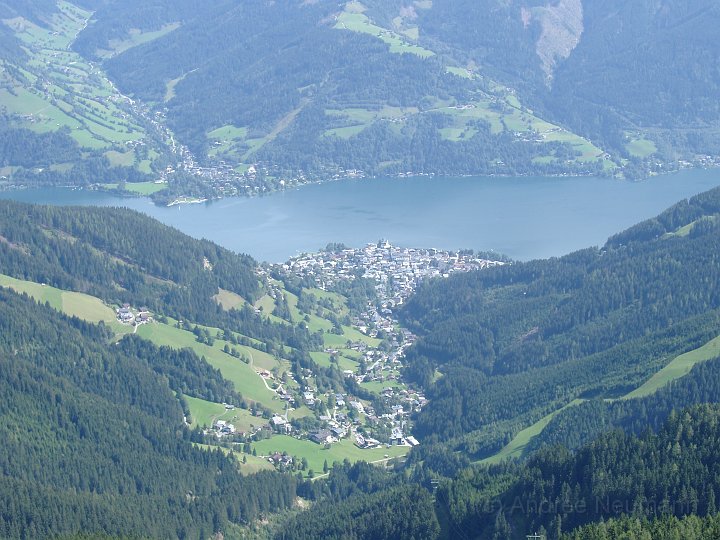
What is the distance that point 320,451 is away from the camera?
4609 inches

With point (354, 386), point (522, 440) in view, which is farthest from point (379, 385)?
point (522, 440)

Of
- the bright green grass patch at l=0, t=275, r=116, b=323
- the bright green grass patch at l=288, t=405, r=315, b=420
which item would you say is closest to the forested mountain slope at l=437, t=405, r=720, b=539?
the bright green grass patch at l=288, t=405, r=315, b=420

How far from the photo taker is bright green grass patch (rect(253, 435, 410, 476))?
115375 millimetres

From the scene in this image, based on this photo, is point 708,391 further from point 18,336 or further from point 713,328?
point 18,336

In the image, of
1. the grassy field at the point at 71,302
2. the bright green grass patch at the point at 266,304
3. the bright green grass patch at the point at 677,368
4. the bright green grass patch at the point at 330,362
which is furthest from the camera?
the bright green grass patch at the point at 266,304

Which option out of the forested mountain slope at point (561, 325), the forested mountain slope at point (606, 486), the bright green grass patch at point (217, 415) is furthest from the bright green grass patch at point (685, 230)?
the forested mountain slope at point (606, 486)

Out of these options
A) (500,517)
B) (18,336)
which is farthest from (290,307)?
(500,517)

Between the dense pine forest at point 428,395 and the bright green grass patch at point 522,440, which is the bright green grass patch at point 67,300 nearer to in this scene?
the dense pine forest at point 428,395

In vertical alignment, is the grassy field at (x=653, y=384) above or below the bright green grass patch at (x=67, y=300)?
below

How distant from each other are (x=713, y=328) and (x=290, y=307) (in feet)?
165

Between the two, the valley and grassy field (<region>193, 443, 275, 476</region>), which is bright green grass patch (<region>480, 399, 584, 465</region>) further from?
grassy field (<region>193, 443, 275, 476</region>)

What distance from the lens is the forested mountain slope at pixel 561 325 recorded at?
11850 cm

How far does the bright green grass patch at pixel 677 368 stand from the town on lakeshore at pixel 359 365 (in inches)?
822

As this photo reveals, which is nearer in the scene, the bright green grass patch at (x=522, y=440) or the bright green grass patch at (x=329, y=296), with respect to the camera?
the bright green grass patch at (x=522, y=440)
